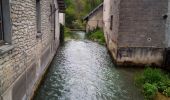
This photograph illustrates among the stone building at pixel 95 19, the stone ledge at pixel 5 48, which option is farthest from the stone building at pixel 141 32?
the stone building at pixel 95 19

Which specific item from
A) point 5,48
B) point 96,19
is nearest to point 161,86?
point 5,48

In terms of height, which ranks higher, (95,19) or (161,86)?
(95,19)

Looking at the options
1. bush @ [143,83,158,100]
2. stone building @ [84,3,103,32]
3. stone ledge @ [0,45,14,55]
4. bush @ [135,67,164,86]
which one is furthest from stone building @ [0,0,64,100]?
stone building @ [84,3,103,32]

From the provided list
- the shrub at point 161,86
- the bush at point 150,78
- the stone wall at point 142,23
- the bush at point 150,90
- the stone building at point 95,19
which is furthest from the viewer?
the stone building at point 95,19

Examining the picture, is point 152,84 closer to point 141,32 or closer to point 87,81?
→ point 87,81

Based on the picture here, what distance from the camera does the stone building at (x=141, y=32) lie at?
12141 mm

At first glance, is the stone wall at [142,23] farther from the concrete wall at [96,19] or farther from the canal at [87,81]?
the concrete wall at [96,19]

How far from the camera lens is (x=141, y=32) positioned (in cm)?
1230

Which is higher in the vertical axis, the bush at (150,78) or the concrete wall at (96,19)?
Answer: the concrete wall at (96,19)

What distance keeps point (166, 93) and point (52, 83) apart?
4.55 meters

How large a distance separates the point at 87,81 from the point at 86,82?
16 cm

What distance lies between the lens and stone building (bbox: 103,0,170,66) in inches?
478

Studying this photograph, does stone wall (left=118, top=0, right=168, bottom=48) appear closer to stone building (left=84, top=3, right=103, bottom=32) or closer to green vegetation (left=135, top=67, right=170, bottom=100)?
green vegetation (left=135, top=67, right=170, bottom=100)

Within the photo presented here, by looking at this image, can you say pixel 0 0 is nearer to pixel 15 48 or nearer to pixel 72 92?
pixel 15 48
